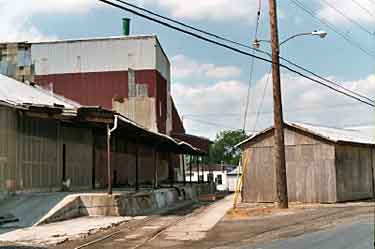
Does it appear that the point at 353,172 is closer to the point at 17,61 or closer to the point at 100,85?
the point at 100,85

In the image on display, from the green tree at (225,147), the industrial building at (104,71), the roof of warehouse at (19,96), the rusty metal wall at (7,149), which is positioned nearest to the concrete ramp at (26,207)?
the rusty metal wall at (7,149)

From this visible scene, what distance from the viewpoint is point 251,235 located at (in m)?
14.9

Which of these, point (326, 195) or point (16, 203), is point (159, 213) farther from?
point (326, 195)

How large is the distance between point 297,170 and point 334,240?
13.1 metres

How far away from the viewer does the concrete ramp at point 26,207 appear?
59.6ft

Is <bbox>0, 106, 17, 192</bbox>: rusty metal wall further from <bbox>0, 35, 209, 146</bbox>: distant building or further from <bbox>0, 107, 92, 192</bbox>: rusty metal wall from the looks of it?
<bbox>0, 35, 209, 146</bbox>: distant building

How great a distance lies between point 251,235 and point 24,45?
1509 inches

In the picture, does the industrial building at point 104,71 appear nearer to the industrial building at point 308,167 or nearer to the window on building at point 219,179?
the industrial building at point 308,167

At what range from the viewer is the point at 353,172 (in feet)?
87.5

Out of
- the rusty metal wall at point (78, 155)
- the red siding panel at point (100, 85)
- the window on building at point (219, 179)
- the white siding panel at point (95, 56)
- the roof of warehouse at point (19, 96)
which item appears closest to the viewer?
the roof of warehouse at point (19, 96)

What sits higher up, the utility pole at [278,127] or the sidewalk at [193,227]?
the utility pole at [278,127]

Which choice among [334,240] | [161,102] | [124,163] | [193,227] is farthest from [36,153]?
[161,102]

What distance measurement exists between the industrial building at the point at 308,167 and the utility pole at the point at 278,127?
381 cm

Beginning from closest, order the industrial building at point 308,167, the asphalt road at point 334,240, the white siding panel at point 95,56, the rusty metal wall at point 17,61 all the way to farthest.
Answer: the asphalt road at point 334,240
the industrial building at point 308,167
the white siding panel at point 95,56
the rusty metal wall at point 17,61
